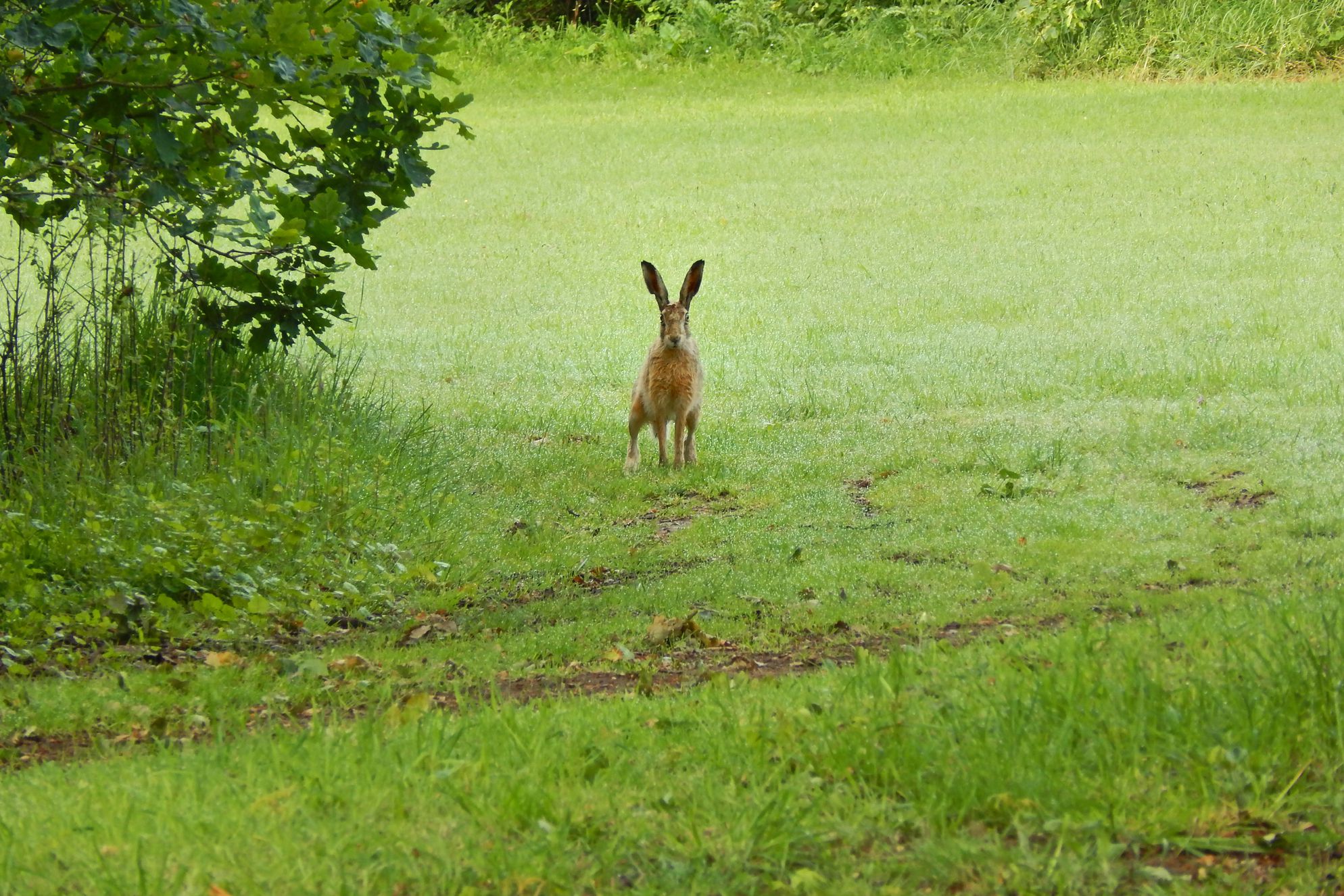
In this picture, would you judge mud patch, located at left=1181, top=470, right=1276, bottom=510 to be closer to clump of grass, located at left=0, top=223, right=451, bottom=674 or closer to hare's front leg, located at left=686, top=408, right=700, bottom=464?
hare's front leg, located at left=686, top=408, right=700, bottom=464

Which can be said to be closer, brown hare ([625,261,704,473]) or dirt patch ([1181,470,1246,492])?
dirt patch ([1181,470,1246,492])

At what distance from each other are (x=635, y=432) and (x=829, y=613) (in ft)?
13.0

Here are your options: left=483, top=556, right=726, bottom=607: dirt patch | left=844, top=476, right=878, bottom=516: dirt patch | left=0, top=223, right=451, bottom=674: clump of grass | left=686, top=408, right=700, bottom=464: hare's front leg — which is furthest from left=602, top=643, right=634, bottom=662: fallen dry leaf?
left=686, top=408, right=700, bottom=464: hare's front leg

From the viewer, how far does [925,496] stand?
9.35m

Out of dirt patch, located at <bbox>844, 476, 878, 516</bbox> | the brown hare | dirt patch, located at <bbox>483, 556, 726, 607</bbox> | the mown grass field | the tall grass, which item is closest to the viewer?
the mown grass field

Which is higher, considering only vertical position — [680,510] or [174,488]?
[174,488]

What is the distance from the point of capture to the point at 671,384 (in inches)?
416

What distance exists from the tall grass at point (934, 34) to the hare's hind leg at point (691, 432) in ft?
64.3

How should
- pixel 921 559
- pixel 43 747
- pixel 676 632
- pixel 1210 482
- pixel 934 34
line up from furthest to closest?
pixel 934 34 < pixel 1210 482 < pixel 921 559 < pixel 676 632 < pixel 43 747

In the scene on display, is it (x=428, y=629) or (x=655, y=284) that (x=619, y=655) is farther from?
(x=655, y=284)

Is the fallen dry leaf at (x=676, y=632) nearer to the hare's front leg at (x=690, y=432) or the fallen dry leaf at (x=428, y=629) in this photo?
the fallen dry leaf at (x=428, y=629)

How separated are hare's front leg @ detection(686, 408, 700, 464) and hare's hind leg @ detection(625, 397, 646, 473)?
0.93 ft

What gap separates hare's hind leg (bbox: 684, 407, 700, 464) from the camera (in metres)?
10.8

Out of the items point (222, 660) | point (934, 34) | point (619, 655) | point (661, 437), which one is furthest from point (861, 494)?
point (934, 34)
